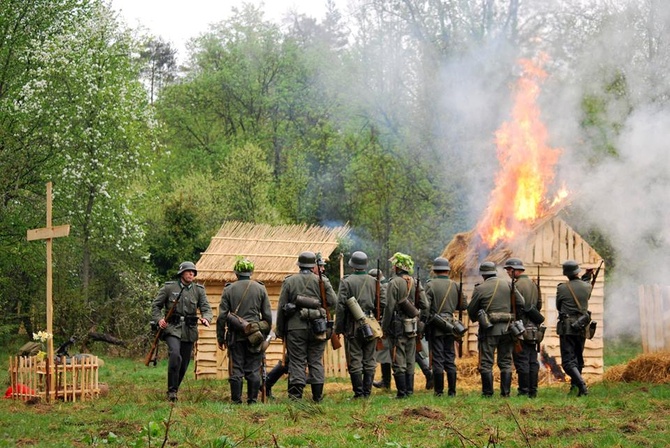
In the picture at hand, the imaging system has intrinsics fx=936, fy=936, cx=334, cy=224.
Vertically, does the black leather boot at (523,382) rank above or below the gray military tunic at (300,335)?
below

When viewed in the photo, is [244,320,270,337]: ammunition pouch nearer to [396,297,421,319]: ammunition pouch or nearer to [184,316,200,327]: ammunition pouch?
[184,316,200,327]: ammunition pouch

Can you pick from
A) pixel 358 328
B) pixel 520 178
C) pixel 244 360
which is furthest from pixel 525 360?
pixel 520 178

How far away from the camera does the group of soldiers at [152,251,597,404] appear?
13.5 metres

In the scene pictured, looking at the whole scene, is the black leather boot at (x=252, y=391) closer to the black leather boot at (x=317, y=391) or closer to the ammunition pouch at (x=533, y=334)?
the black leather boot at (x=317, y=391)

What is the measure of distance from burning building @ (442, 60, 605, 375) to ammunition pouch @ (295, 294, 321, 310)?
6.15m

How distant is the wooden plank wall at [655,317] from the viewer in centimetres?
2050

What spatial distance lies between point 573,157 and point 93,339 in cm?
1412

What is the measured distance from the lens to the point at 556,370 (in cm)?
1873

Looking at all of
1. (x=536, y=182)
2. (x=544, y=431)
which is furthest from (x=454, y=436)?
(x=536, y=182)

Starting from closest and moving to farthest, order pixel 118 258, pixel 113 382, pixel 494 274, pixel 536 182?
pixel 494 274 < pixel 113 382 < pixel 536 182 < pixel 118 258

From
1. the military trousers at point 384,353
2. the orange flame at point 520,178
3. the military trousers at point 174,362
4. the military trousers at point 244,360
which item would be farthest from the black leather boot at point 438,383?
the orange flame at point 520,178

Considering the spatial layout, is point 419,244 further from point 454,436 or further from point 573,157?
point 454,436

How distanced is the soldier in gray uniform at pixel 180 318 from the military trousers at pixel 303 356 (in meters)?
1.37

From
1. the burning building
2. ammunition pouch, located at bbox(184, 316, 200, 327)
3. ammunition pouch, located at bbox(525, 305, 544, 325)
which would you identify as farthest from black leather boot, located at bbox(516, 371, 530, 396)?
ammunition pouch, located at bbox(184, 316, 200, 327)
